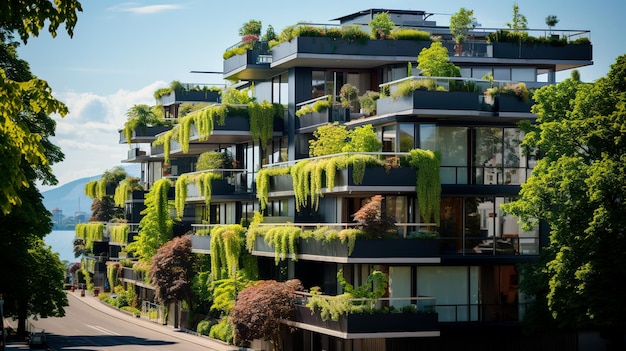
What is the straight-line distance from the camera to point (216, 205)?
79312mm

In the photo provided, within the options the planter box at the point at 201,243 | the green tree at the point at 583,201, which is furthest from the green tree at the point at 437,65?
the planter box at the point at 201,243

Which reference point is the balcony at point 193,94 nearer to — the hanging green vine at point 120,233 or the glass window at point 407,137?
the hanging green vine at point 120,233

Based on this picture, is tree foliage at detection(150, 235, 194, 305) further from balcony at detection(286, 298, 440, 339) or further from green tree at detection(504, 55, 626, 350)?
green tree at detection(504, 55, 626, 350)

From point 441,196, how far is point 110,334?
2959 centimetres

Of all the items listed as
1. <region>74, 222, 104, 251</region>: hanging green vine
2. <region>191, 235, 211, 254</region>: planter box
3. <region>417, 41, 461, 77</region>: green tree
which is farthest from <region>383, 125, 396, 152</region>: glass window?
<region>74, 222, 104, 251</region>: hanging green vine

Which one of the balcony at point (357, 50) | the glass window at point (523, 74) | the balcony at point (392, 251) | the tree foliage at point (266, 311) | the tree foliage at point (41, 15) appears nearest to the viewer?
the tree foliage at point (41, 15)

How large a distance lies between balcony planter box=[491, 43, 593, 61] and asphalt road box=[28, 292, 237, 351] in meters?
20.2

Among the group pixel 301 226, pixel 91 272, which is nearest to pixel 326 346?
pixel 301 226

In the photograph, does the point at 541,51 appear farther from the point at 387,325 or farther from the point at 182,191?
the point at 182,191

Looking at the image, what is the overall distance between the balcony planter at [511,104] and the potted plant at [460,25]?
8744 millimetres

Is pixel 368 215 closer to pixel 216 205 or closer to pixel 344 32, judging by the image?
pixel 344 32

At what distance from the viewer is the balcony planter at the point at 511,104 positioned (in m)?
54.4

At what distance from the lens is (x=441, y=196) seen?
2164 inches

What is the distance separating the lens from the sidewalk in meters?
66.8
